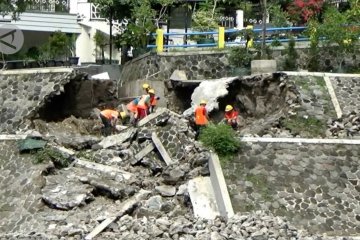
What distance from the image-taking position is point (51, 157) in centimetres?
2075

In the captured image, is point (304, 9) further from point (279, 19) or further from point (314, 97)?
point (314, 97)

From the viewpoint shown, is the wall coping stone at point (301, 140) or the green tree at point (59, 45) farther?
the green tree at point (59, 45)

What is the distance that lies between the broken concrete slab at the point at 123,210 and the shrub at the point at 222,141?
2.03 meters

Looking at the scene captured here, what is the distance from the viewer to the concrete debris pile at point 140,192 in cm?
1648

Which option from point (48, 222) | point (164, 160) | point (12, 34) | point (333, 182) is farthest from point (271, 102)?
point (12, 34)

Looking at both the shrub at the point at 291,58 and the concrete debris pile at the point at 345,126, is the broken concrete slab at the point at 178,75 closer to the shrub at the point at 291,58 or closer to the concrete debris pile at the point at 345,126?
the shrub at the point at 291,58

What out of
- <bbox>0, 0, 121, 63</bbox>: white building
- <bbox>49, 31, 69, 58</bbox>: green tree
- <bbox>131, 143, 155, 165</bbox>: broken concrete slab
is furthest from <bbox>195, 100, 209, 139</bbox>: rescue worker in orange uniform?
<bbox>0, 0, 121, 63</bbox>: white building

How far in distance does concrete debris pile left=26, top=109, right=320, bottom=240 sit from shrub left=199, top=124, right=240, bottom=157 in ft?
1.03

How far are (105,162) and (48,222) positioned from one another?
11.7 feet

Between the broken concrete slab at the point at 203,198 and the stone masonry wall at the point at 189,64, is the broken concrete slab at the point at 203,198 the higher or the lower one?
the lower one

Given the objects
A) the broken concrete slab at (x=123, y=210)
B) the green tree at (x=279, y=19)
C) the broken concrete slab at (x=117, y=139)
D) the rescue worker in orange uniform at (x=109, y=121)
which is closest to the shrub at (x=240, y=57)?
the green tree at (x=279, y=19)

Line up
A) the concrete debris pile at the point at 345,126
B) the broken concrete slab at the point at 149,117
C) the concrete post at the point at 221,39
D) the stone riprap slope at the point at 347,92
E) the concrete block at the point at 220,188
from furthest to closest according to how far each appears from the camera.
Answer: the concrete post at the point at 221,39 → the stone riprap slope at the point at 347,92 → the broken concrete slab at the point at 149,117 → the concrete debris pile at the point at 345,126 → the concrete block at the point at 220,188

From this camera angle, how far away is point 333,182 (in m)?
18.5

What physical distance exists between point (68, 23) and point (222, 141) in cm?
1881
